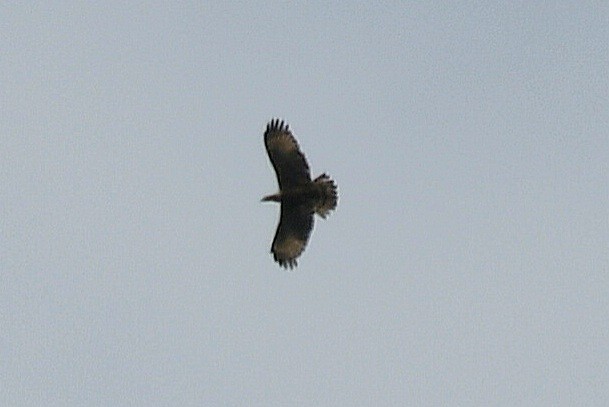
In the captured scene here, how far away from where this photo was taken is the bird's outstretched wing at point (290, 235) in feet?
423

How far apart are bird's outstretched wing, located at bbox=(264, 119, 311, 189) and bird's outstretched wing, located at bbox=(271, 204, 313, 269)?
0.95 m

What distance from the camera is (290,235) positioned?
5089 inches

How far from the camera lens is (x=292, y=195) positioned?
12862 centimetres

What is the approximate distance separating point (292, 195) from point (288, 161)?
43.4 inches

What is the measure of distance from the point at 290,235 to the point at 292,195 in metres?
1.41

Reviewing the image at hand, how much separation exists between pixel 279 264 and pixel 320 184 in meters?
3.05

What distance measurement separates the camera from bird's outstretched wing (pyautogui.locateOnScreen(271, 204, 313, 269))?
5079 inches

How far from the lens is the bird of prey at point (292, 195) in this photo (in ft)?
420

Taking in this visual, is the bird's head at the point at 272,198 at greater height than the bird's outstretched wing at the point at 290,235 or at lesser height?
greater

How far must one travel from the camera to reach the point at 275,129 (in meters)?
129

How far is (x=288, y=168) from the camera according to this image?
12838cm

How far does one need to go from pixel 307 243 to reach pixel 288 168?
259 centimetres

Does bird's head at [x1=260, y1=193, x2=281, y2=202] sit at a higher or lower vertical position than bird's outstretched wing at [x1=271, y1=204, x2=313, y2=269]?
higher

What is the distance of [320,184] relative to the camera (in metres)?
128
